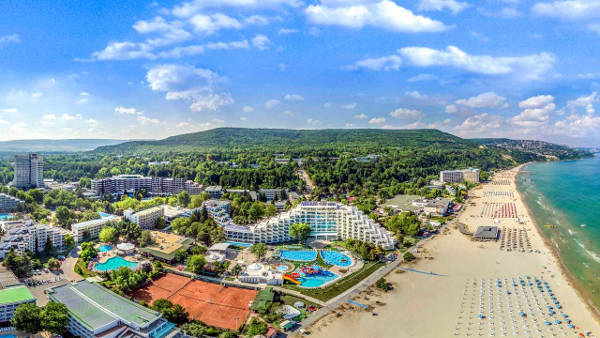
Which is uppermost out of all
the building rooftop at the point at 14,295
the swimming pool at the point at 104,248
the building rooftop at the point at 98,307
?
the building rooftop at the point at 14,295

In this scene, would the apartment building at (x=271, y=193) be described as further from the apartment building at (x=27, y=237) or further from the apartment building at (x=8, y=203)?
the apartment building at (x=8, y=203)

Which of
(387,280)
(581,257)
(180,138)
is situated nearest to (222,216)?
(387,280)

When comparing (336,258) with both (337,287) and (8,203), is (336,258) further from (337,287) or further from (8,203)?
(8,203)

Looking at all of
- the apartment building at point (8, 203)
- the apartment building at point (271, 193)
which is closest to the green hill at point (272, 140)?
the apartment building at point (271, 193)

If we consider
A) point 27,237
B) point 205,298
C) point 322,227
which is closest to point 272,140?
point 322,227

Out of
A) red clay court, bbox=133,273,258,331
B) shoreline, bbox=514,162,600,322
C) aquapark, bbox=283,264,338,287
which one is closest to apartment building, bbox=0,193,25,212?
red clay court, bbox=133,273,258,331

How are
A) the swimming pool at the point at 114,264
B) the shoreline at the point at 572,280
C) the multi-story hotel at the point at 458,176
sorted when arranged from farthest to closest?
the multi-story hotel at the point at 458,176, the swimming pool at the point at 114,264, the shoreline at the point at 572,280

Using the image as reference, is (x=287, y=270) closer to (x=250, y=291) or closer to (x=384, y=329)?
(x=250, y=291)
